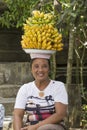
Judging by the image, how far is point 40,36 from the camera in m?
3.78

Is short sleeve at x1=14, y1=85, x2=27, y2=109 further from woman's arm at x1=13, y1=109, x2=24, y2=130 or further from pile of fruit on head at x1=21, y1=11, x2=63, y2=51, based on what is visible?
pile of fruit on head at x1=21, y1=11, x2=63, y2=51

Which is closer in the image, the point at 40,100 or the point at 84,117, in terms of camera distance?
the point at 40,100

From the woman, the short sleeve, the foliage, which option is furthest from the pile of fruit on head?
the foliage

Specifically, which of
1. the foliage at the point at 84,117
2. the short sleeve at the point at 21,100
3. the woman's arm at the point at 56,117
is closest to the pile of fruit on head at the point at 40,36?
the short sleeve at the point at 21,100

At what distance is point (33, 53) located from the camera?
384 cm

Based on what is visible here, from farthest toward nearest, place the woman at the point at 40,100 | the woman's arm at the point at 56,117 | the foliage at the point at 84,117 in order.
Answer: the foliage at the point at 84,117 < the woman at the point at 40,100 < the woman's arm at the point at 56,117

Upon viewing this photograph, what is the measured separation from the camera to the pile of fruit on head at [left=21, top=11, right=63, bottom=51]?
149 inches

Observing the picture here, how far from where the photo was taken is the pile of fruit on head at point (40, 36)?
12.4 ft

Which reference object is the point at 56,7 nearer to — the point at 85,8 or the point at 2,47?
the point at 85,8

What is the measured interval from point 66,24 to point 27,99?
949mm

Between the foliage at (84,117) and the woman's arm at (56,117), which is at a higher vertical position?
the woman's arm at (56,117)

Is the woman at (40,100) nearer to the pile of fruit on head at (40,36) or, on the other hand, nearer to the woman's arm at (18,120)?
the woman's arm at (18,120)

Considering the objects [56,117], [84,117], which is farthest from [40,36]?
[84,117]

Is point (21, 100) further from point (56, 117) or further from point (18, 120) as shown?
point (56, 117)
